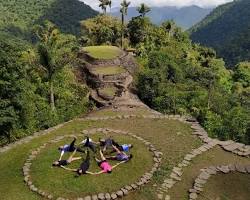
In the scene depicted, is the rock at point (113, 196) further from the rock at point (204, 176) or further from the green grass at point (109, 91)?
the green grass at point (109, 91)

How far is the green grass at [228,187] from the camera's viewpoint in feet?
51.3

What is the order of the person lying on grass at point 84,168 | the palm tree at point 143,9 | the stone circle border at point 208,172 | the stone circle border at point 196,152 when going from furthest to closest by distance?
the palm tree at point 143,9 < the person lying on grass at point 84,168 < the stone circle border at point 196,152 < the stone circle border at point 208,172

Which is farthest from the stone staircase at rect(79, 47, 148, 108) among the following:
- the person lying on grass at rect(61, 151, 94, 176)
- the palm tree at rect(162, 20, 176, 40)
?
the palm tree at rect(162, 20, 176, 40)

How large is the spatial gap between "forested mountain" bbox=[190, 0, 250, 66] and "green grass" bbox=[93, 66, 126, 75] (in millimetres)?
81846

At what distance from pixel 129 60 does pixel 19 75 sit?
21520 mm

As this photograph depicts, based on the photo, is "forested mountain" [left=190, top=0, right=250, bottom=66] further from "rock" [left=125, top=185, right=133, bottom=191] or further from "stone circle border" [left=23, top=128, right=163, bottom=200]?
"rock" [left=125, top=185, right=133, bottom=191]

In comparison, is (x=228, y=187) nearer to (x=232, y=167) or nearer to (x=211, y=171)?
(x=211, y=171)

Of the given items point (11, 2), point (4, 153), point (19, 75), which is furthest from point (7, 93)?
point (11, 2)

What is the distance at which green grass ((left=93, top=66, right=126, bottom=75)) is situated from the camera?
1532 inches

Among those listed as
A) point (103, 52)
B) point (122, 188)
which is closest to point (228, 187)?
point (122, 188)

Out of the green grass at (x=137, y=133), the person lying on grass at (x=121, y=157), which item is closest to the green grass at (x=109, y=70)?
the green grass at (x=137, y=133)

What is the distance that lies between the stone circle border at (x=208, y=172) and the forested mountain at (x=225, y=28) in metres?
102

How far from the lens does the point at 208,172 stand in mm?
17125

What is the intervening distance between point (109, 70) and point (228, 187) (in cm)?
2501
